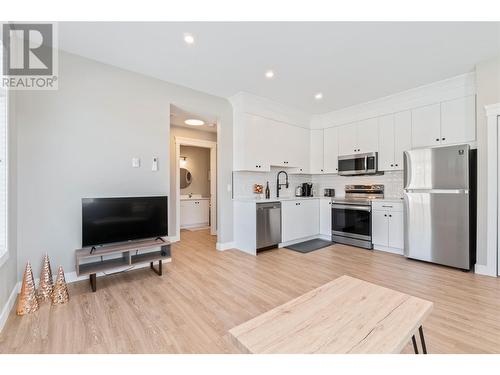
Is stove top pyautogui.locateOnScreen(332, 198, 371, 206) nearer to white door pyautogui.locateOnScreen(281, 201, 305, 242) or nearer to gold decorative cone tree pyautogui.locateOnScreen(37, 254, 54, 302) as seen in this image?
white door pyautogui.locateOnScreen(281, 201, 305, 242)

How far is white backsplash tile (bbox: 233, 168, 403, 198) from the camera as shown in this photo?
4.35 metres

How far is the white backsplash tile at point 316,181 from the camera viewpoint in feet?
14.3

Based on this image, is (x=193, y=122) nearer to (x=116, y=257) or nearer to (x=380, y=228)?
(x=116, y=257)

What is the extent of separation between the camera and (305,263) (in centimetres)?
347

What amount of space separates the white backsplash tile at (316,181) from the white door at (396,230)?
58 cm

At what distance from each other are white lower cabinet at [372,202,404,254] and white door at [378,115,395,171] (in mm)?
725

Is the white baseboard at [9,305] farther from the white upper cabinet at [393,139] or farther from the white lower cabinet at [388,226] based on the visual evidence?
the white upper cabinet at [393,139]

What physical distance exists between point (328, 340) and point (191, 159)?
667 centimetres

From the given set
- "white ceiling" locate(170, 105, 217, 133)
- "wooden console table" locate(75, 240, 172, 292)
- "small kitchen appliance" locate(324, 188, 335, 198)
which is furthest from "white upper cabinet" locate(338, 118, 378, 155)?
"wooden console table" locate(75, 240, 172, 292)

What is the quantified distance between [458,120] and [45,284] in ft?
18.4

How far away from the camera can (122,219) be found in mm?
2863

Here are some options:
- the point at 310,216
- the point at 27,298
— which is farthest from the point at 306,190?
the point at 27,298
